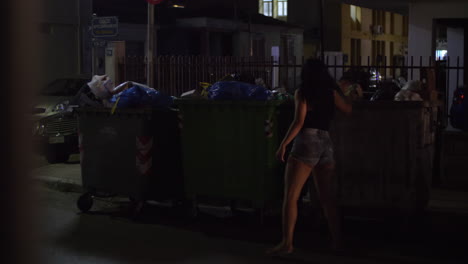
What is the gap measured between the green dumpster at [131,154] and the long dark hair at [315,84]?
2.32 m

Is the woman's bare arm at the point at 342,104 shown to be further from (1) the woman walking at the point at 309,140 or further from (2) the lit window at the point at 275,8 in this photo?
(2) the lit window at the point at 275,8

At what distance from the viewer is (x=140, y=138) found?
26.0 feet

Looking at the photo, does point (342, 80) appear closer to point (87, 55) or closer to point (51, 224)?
point (51, 224)

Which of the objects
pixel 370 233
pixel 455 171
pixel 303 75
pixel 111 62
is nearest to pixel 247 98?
pixel 303 75

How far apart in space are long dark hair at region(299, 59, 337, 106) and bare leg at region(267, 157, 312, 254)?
59 cm

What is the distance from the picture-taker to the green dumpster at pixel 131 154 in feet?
26.1

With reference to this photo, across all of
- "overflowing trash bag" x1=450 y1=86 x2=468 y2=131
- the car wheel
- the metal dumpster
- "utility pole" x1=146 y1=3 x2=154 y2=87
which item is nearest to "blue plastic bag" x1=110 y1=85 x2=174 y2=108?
the metal dumpster

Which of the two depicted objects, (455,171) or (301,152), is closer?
(301,152)

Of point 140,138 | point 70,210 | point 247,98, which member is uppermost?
point 247,98

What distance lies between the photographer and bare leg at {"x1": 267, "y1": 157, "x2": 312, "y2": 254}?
6.20 m

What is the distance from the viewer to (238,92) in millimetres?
7512

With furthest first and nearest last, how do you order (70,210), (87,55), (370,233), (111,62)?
(87,55), (111,62), (70,210), (370,233)

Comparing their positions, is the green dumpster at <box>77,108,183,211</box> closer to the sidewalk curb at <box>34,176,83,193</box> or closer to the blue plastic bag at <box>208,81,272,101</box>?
the blue plastic bag at <box>208,81,272,101</box>

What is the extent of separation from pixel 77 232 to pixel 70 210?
4.28 ft
